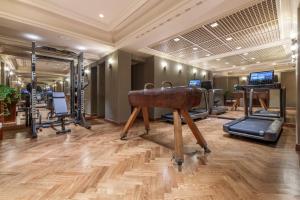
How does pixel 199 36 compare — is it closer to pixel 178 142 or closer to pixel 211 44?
pixel 211 44

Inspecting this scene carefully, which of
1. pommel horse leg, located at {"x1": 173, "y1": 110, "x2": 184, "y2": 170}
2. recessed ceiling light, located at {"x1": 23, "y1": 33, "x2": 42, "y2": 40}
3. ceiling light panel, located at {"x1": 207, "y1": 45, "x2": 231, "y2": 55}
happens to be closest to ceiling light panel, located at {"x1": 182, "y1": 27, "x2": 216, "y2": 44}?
ceiling light panel, located at {"x1": 207, "y1": 45, "x2": 231, "y2": 55}

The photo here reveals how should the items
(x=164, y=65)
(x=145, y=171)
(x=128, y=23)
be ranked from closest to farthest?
(x=145, y=171), (x=128, y=23), (x=164, y=65)

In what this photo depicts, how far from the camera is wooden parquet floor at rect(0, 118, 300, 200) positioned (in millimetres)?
1587

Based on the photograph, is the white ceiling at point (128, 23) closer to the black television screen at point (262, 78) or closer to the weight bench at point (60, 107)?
the black television screen at point (262, 78)

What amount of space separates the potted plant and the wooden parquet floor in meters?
1.01

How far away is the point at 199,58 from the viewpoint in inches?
302

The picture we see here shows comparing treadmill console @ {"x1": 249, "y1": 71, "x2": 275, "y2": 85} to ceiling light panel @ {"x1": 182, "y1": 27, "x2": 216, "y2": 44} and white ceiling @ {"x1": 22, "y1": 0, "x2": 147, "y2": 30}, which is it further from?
white ceiling @ {"x1": 22, "y1": 0, "x2": 147, "y2": 30}

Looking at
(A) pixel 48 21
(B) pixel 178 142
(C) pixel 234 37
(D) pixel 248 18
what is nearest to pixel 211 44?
(C) pixel 234 37

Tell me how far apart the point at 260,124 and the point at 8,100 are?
256 inches

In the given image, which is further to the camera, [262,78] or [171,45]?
[171,45]

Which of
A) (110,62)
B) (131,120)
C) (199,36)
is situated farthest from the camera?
(110,62)

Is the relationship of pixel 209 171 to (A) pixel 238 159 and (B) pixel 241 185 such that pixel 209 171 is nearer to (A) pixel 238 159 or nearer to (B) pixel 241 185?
(B) pixel 241 185

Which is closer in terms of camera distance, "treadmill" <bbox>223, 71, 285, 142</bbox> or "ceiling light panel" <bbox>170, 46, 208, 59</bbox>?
"treadmill" <bbox>223, 71, 285, 142</bbox>

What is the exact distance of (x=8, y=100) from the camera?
3.96 meters
